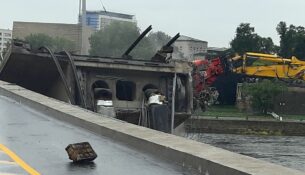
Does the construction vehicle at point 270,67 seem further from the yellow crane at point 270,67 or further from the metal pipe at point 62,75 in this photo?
the metal pipe at point 62,75

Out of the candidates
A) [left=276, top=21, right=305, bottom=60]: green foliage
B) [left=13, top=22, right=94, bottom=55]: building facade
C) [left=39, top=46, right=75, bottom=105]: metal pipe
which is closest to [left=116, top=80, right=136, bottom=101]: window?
[left=39, top=46, right=75, bottom=105]: metal pipe

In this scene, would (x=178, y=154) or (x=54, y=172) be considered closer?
(x=54, y=172)

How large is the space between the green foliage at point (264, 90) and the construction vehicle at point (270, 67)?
25.4ft

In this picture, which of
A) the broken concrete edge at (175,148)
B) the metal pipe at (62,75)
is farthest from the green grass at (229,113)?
the broken concrete edge at (175,148)

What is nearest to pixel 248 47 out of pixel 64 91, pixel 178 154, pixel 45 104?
pixel 64 91

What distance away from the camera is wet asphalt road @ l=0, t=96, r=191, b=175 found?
9688 mm

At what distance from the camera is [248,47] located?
106062 millimetres

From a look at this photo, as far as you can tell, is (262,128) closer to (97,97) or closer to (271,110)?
(271,110)

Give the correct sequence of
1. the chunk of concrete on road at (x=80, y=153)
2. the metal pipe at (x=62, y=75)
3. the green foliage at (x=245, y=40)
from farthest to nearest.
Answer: the green foliage at (x=245, y=40), the metal pipe at (x=62, y=75), the chunk of concrete on road at (x=80, y=153)

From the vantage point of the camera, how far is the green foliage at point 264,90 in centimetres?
7538

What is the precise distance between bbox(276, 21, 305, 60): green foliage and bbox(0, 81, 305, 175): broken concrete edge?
296 ft

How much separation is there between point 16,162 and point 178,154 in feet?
8.57

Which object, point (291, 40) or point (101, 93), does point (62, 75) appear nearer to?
point (101, 93)

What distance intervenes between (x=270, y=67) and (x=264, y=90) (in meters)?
9.93
